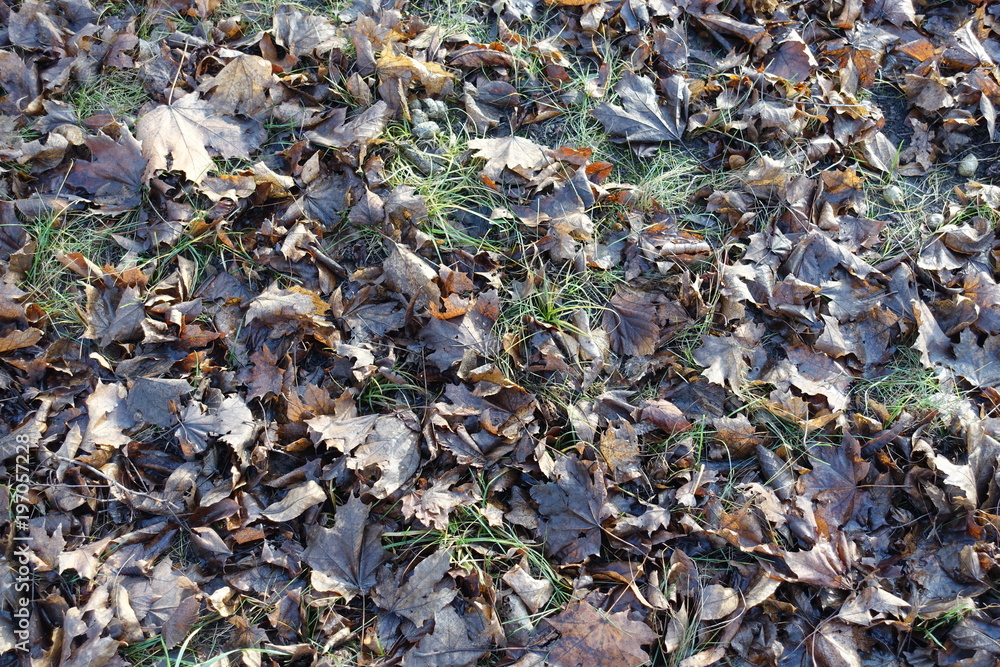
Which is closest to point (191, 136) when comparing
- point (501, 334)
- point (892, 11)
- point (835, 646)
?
point (501, 334)

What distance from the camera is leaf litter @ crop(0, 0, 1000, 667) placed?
2.07 m

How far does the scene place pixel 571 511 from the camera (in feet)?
7.16

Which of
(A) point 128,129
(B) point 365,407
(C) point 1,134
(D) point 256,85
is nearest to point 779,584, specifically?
(B) point 365,407

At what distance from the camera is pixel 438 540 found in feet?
7.04

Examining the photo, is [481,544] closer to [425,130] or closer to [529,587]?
[529,587]

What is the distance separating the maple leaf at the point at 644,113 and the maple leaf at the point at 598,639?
79.8 inches

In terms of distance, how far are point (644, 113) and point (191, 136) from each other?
1998mm

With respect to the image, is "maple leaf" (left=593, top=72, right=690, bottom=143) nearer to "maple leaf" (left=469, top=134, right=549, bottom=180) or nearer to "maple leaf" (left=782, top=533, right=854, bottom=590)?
"maple leaf" (left=469, top=134, right=549, bottom=180)

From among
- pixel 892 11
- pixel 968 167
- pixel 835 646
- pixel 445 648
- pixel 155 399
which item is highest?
pixel 892 11

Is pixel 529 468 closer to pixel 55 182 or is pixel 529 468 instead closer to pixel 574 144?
pixel 574 144

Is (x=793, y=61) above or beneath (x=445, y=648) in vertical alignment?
above

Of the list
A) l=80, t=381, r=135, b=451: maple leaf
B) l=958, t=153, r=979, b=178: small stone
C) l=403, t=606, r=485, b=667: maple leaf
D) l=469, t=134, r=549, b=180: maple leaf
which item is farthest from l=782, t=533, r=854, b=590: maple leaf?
l=80, t=381, r=135, b=451: maple leaf

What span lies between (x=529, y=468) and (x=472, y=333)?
544 millimetres

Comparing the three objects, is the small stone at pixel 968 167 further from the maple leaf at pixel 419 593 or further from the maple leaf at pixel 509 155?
the maple leaf at pixel 419 593
